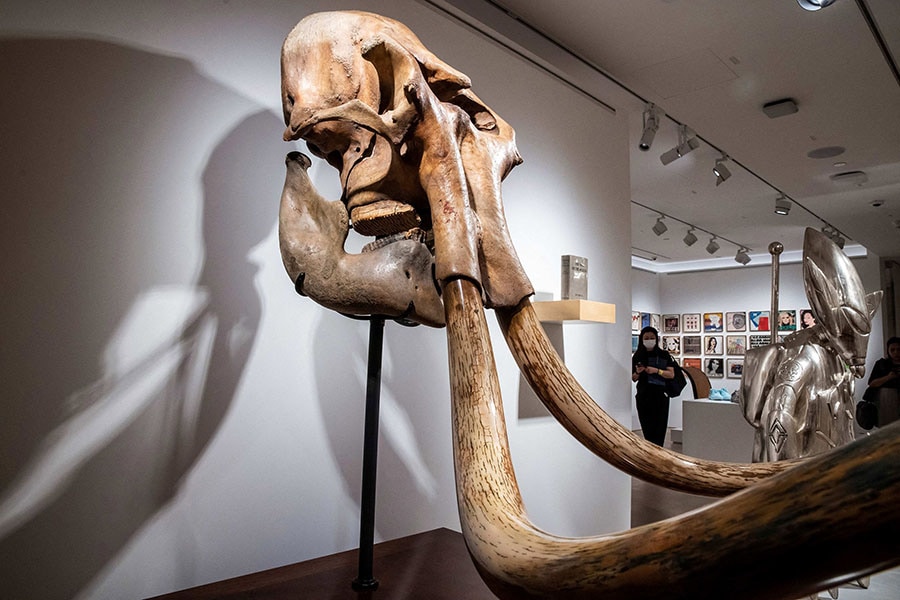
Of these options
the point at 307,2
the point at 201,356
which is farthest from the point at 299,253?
the point at 307,2

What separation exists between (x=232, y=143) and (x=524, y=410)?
1.66 metres

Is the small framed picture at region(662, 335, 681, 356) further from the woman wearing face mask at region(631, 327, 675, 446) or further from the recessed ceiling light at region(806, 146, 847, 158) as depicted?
the recessed ceiling light at region(806, 146, 847, 158)

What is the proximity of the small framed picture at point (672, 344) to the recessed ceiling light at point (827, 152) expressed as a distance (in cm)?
652

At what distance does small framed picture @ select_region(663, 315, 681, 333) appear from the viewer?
1111cm

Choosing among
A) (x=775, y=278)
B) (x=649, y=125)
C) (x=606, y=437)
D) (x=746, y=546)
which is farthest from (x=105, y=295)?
(x=775, y=278)

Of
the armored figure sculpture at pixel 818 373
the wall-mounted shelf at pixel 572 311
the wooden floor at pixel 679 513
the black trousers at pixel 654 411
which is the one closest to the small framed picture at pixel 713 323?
the black trousers at pixel 654 411

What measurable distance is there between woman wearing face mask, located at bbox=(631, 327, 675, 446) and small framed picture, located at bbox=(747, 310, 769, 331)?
5.04 meters

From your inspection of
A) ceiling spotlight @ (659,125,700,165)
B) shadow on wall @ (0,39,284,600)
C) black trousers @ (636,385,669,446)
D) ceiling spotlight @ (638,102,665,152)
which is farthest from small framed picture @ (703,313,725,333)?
shadow on wall @ (0,39,284,600)

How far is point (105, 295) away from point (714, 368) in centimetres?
1072

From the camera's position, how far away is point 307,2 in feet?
6.74

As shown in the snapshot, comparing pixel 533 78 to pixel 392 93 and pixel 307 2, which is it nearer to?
pixel 307 2

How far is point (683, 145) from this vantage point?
13.4 ft

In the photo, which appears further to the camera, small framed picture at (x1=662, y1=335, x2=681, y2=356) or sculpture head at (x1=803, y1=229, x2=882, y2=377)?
small framed picture at (x1=662, y1=335, x2=681, y2=356)

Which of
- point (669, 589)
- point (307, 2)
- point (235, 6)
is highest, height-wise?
point (307, 2)
